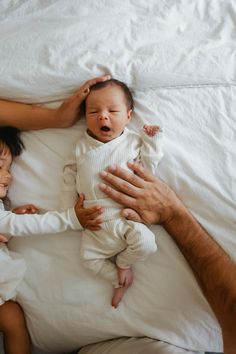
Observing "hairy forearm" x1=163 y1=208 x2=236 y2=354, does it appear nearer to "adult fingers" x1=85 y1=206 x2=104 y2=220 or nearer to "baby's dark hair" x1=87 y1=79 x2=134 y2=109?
"adult fingers" x1=85 y1=206 x2=104 y2=220

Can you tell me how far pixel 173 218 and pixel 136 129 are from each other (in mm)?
276

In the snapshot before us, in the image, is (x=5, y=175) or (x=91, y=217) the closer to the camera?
(x=91, y=217)

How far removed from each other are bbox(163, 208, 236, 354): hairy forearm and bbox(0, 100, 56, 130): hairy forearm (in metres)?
0.45

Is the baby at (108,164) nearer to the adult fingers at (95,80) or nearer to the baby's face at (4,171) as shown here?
the adult fingers at (95,80)

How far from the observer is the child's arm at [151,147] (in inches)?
40.5

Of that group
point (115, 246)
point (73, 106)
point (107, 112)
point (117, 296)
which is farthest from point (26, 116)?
point (117, 296)

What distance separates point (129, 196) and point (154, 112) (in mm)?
255

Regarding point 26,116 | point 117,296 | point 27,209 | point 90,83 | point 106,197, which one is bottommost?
point 117,296

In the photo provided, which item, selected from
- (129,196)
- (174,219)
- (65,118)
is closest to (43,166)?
(65,118)

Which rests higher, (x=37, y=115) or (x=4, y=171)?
(x=37, y=115)

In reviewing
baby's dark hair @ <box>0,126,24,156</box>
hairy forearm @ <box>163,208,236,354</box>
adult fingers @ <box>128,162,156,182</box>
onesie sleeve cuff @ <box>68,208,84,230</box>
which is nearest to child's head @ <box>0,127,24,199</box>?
baby's dark hair @ <box>0,126,24,156</box>

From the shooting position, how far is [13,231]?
1.04m

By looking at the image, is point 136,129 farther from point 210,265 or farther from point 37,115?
point 210,265

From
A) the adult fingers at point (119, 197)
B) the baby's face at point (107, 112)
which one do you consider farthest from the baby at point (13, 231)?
the baby's face at point (107, 112)
